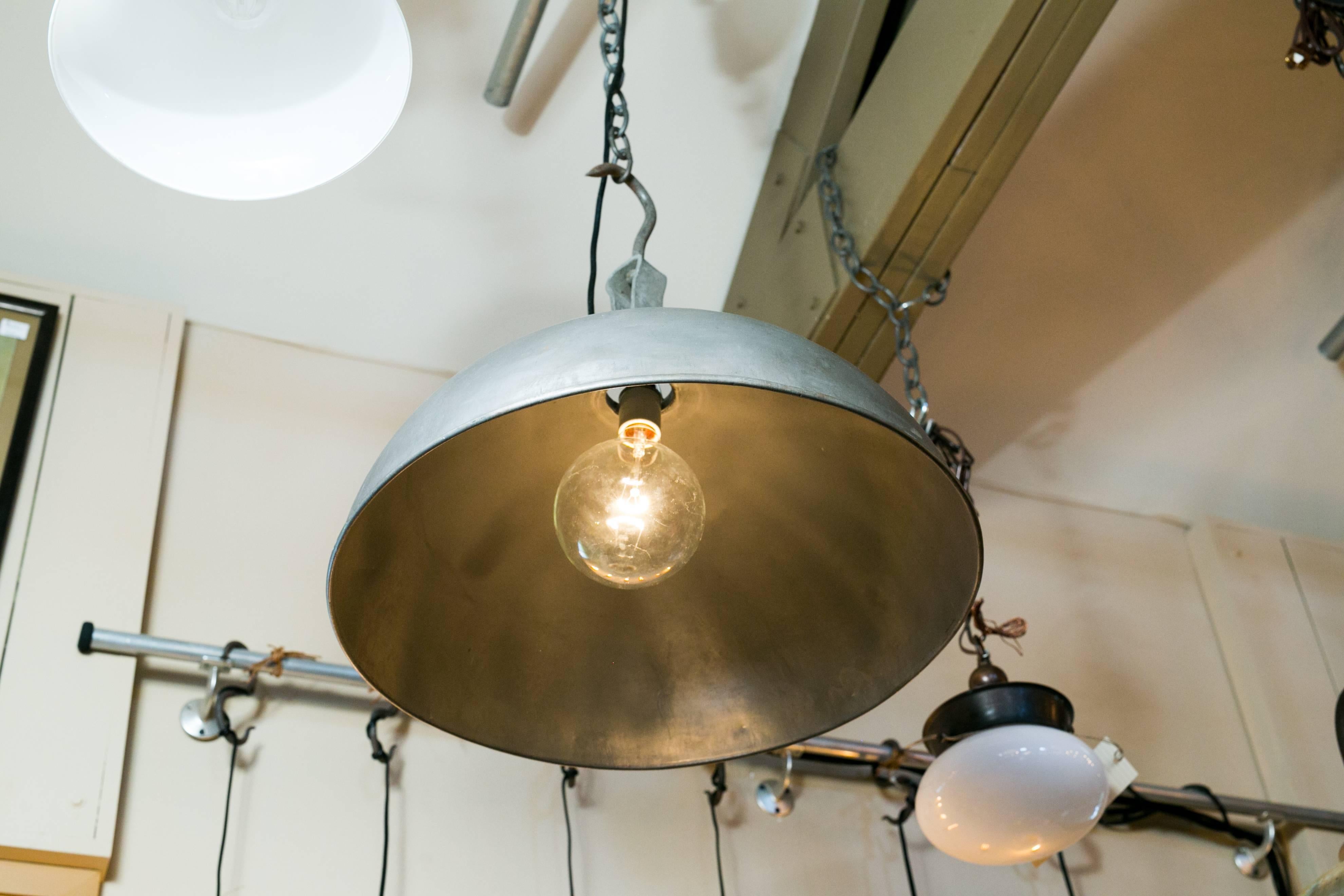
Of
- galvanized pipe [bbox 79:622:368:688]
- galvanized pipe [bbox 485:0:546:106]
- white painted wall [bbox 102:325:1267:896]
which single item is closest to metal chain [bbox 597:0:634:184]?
galvanized pipe [bbox 485:0:546:106]

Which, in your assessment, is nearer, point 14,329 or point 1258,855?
point 14,329

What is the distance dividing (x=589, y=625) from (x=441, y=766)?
2.51 ft

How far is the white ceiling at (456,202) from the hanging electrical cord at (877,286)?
0.25 meters

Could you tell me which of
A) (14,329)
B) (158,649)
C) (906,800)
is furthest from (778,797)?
(14,329)

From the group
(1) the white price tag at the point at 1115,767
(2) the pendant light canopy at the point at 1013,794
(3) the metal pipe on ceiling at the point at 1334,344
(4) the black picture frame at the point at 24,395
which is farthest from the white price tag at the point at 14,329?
(3) the metal pipe on ceiling at the point at 1334,344

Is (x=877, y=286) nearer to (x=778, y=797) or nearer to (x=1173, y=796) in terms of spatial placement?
(x=778, y=797)

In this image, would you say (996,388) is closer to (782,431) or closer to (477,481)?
(782,431)

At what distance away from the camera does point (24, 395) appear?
5.48ft

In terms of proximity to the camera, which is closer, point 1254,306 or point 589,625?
point 589,625

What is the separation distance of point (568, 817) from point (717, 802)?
220 mm

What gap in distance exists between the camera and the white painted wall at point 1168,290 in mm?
1933

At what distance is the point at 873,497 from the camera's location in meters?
0.94

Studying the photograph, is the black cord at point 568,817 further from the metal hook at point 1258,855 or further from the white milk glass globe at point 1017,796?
the metal hook at point 1258,855

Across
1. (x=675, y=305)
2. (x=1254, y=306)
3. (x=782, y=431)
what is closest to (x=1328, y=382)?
(x=1254, y=306)
